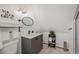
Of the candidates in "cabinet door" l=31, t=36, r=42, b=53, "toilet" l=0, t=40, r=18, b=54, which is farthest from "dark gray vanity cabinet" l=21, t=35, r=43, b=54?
"toilet" l=0, t=40, r=18, b=54

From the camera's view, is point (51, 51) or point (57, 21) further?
point (57, 21)

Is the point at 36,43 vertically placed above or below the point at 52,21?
below

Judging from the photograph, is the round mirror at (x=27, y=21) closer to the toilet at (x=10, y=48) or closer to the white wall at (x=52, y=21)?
the white wall at (x=52, y=21)

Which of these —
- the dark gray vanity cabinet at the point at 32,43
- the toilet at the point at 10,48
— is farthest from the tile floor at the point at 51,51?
the toilet at the point at 10,48

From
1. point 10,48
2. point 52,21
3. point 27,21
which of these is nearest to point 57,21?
point 52,21

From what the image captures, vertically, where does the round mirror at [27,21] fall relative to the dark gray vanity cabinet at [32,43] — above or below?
above

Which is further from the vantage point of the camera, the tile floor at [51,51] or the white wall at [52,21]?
the white wall at [52,21]

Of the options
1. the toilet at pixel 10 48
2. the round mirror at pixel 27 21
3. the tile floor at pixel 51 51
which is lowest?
the tile floor at pixel 51 51

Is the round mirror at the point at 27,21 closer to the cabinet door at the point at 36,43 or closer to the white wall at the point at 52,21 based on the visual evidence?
the white wall at the point at 52,21

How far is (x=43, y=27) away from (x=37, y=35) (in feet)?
0.45

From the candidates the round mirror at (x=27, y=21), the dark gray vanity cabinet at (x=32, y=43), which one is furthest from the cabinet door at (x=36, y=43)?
the round mirror at (x=27, y=21)

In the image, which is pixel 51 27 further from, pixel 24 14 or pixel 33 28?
pixel 24 14

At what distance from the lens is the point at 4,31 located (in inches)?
43.9

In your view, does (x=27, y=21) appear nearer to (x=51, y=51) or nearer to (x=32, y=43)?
(x=32, y=43)
